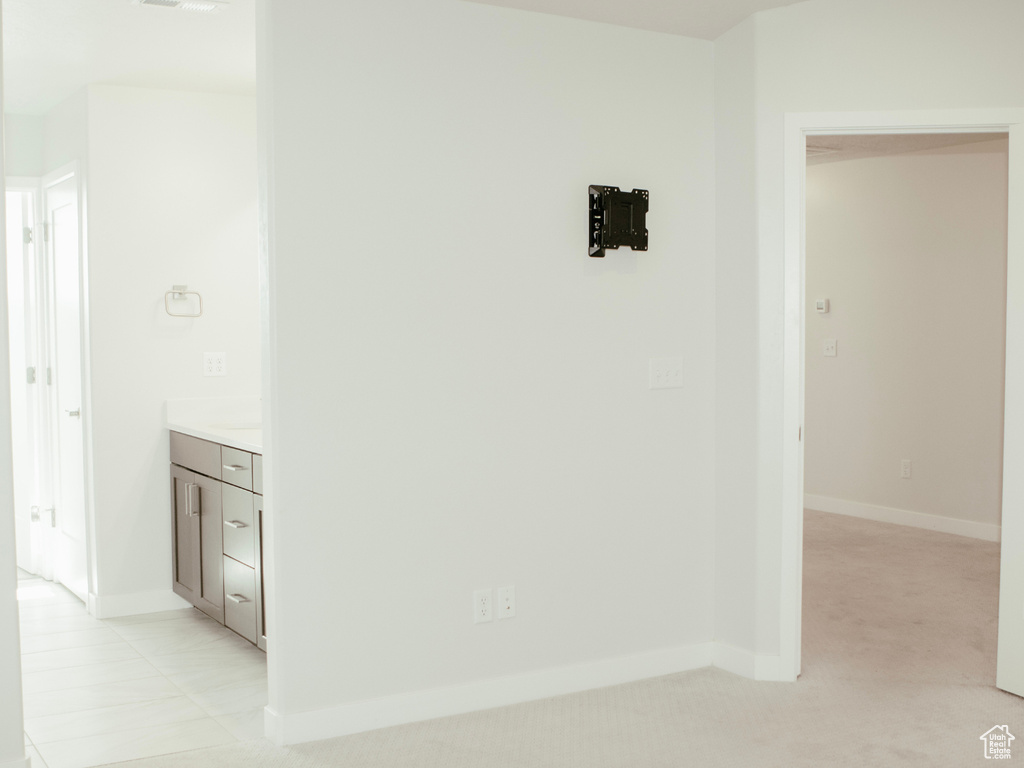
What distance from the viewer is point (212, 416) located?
14.6 ft

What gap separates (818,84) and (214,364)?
9.80 feet

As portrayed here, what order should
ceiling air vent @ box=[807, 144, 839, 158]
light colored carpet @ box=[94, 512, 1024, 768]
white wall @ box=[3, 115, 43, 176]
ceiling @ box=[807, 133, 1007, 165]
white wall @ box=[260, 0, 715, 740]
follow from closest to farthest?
light colored carpet @ box=[94, 512, 1024, 768], white wall @ box=[260, 0, 715, 740], white wall @ box=[3, 115, 43, 176], ceiling @ box=[807, 133, 1007, 165], ceiling air vent @ box=[807, 144, 839, 158]

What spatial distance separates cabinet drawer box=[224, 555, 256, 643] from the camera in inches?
137

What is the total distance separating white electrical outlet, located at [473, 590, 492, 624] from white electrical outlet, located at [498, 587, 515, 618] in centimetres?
4

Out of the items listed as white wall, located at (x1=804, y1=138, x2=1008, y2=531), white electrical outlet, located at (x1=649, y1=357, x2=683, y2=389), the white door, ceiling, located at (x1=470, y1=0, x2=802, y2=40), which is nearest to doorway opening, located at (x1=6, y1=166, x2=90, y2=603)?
the white door

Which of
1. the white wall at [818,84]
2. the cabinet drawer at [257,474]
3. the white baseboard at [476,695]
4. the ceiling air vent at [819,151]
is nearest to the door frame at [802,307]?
the white wall at [818,84]

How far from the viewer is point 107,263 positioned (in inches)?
165

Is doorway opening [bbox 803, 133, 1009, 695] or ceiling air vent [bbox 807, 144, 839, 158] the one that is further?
ceiling air vent [bbox 807, 144, 839, 158]

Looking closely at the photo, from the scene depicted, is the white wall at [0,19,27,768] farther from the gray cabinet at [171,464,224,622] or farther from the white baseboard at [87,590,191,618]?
the white baseboard at [87,590,191,618]

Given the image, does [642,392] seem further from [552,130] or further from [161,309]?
[161,309]

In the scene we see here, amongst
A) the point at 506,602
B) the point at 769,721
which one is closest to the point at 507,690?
the point at 506,602

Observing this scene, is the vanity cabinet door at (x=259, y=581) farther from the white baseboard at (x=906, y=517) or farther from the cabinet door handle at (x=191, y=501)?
the white baseboard at (x=906, y=517)

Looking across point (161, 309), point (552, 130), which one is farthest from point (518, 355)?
point (161, 309)

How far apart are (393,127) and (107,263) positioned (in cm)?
197
